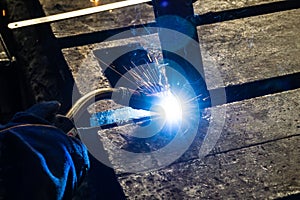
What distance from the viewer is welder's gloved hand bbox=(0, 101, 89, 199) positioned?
157 centimetres

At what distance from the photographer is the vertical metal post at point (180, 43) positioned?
96.9 inches

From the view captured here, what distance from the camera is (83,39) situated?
339 cm

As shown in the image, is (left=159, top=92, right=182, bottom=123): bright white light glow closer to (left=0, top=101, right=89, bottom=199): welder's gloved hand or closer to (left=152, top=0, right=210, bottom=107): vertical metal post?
A: (left=152, top=0, right=210, bottom=107): vertical metal post

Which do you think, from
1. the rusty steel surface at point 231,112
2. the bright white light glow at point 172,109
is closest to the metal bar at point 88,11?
the rusty steel surface at point 231,112

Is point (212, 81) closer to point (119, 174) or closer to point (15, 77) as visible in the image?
point (119, 174)

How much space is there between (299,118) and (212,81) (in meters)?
0.67

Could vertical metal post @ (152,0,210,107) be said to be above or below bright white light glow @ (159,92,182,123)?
above

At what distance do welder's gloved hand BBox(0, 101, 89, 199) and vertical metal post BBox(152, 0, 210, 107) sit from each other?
3.50 ft

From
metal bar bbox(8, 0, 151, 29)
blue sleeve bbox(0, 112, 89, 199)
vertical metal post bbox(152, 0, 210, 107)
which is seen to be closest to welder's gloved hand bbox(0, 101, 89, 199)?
blue sleeve bbox(0, 112, 89, 199)

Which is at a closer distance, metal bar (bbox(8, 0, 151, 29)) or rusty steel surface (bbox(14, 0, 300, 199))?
rusty steel surface (bbox(14, 0, 300, 199))

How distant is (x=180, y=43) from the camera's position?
254 centimetres

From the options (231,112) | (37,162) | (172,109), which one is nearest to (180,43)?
(172,109)

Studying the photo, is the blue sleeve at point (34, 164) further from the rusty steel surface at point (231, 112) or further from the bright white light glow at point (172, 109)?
the bright white light glow at point (172, 109)

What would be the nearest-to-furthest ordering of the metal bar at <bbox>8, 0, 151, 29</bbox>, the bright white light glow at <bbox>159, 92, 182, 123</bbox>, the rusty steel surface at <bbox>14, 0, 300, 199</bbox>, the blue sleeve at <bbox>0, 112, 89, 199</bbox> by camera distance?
the blue sleeve at <bbox>0, 112, 89, 199</bbox> < the rusty steel surface at <bbox>14, 0, 300, 199</bbox> < the bright white light glow at <bbox>159, 92, 182, 123</bbox> < the metal bar at <bbox>8, 0, 151, 29</bbox>
